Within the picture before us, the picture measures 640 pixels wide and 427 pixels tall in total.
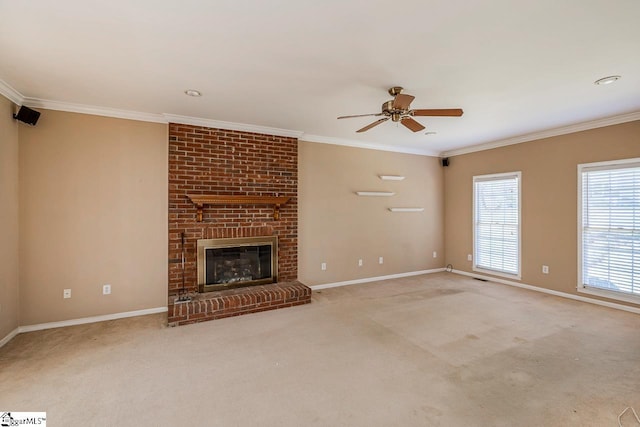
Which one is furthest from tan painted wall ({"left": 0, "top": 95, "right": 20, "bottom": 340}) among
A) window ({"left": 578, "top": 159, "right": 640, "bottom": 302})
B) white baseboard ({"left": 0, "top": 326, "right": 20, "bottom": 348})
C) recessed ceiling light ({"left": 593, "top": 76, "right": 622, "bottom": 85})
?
window ({"left": 578, "top": 159, "right": 640, "bottom": 302})

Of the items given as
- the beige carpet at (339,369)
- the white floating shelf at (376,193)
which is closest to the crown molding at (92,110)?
the beige carpet at (339,369)

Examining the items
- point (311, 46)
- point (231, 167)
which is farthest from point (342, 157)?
point (311, 46)

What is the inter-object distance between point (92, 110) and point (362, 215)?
4174 mm

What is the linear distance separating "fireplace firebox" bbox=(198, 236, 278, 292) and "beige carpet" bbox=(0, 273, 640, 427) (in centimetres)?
69

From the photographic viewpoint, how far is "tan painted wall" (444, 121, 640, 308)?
395 centimetres

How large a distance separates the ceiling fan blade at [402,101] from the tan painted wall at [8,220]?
3.87 metres

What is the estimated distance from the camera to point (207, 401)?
2.04 m

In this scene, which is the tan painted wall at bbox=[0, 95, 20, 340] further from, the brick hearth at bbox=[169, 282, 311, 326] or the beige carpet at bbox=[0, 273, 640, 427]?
the brick hearth at bbox=[169, 282, 311, 326]

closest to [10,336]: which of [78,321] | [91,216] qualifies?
[78,321]

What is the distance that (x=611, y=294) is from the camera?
3.93 metres

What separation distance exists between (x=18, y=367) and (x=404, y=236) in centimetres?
549

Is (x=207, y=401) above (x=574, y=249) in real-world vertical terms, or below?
below

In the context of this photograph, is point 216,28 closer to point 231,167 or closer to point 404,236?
point 231,167

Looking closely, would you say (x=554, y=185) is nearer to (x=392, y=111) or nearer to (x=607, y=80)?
(x=607, y=80)
